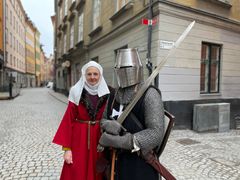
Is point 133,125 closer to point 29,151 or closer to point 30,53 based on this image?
point 29,151

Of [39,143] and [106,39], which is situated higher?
[106,39]

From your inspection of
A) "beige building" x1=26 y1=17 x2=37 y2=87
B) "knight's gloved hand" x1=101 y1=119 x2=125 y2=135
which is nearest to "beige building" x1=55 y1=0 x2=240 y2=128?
"knight's gloved hand" x1=101 y1=119 x2=125 y2=135

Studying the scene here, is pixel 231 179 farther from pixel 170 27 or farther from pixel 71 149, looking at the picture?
pixel 170 27

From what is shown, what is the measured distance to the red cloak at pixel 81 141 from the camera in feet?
8.55

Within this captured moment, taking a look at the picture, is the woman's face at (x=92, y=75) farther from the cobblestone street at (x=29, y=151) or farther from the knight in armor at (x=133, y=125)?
the cobblestone street at (x=29, y=151)

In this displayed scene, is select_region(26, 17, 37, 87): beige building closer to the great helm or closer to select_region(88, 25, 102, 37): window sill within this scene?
select_region(88, 25, 102, 37): window sill

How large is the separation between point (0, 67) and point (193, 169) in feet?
86.9

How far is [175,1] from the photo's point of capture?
7117 millimetres

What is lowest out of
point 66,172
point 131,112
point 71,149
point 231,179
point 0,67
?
point 231,179

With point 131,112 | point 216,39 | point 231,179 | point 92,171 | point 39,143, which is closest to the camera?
point 131,112

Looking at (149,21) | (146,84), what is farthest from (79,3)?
(146,84)

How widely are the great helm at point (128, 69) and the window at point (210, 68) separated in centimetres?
684

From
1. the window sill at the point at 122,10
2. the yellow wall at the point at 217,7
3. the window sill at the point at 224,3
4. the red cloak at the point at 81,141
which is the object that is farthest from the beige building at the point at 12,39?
the red cloak at the point at 81,141

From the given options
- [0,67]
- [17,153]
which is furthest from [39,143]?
[0,67]
